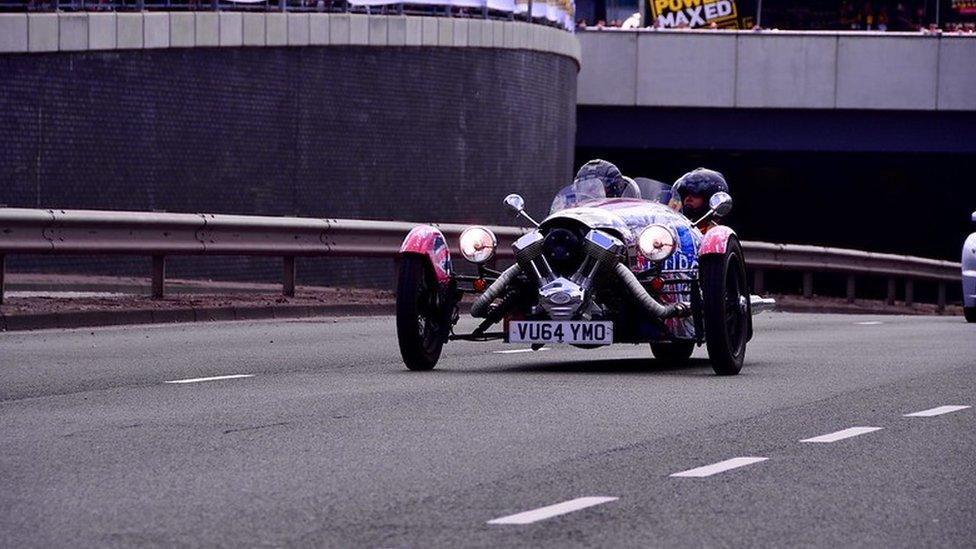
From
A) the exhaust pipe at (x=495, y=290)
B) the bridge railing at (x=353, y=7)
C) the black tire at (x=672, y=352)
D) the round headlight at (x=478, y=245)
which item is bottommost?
the black tire at (x=672, y=352)

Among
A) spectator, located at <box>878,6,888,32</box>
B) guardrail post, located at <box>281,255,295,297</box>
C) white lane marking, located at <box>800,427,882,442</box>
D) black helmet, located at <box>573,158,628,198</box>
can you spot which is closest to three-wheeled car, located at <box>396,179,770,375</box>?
black helmet, located at <box>573,158,628,198</box>

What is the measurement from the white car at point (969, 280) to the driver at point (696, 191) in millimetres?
11141

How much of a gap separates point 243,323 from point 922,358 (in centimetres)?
687

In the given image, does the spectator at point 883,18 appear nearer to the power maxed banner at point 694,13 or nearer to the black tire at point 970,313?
the power maxed banner at point 694,13

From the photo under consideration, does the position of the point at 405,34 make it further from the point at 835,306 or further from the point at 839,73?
the point at 839,73

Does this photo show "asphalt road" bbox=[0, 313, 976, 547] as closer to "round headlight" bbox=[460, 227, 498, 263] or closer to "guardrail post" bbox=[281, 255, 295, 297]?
"round headlight" bbox=[460, 227, 498, 263]

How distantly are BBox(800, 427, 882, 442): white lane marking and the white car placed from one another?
53.0 feet

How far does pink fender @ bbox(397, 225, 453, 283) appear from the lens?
1315cm

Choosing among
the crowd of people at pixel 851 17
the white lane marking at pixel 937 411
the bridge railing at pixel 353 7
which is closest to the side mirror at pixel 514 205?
the white lane marking at pixel 937 411

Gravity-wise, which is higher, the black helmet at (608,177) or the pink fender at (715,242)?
A: the black helmet at (608,177)

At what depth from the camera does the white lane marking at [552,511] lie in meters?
6.81

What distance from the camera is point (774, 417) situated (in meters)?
10.3

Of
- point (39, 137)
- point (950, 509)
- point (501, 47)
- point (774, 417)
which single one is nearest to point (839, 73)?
point (501, 47)

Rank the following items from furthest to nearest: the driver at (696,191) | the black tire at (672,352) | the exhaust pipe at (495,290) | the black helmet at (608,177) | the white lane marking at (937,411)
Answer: the driver at (696,191), the black tire at (672,352), the black helmet at (608,177), the exhaust pipe at (495,290), the white lane marking at (937,411)
